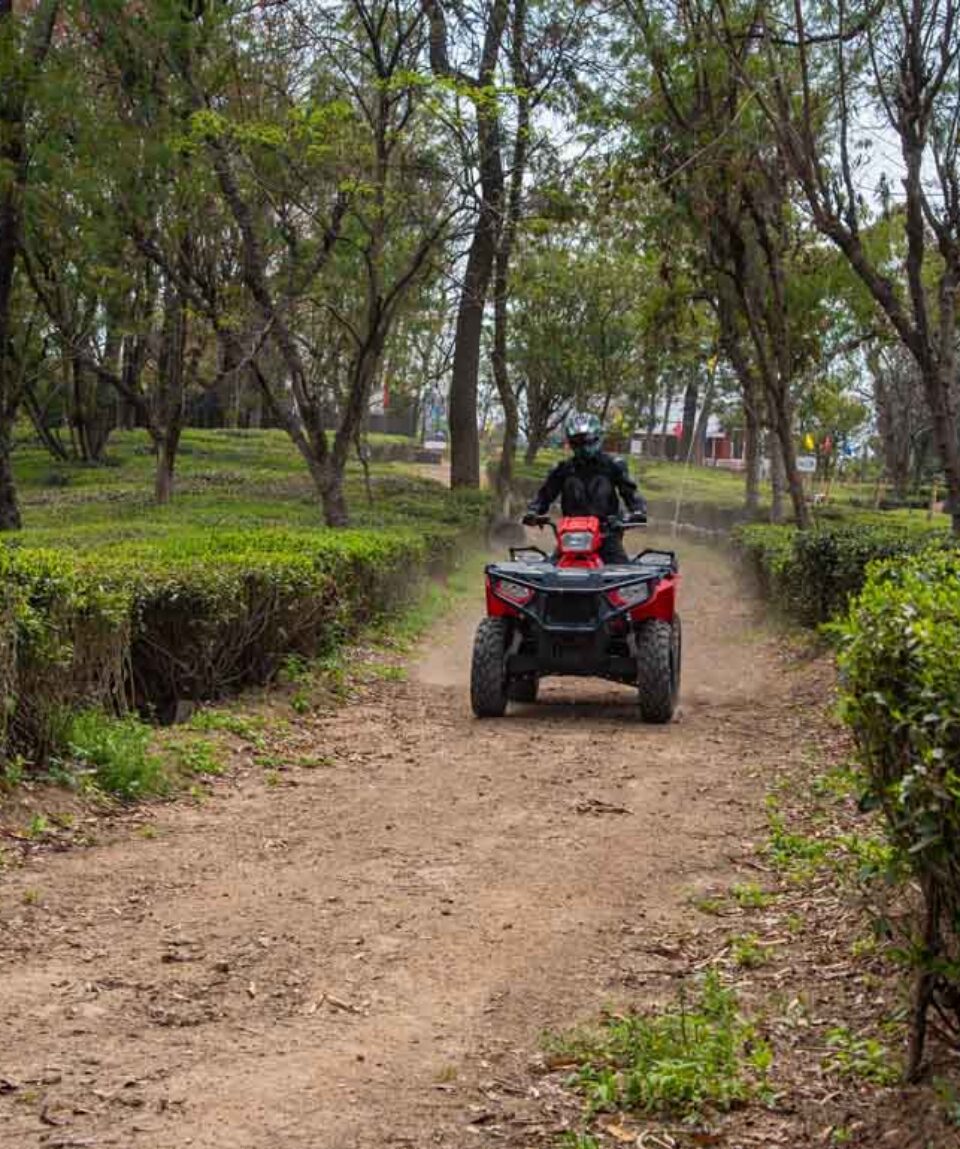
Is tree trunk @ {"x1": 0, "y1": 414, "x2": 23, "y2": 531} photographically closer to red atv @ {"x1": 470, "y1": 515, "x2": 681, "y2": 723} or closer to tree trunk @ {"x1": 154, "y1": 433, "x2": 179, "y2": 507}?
tree trunk @ {"x1": 154, "y1": 433, "x2": 179, "y2": 507}

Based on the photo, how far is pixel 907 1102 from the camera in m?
3.99

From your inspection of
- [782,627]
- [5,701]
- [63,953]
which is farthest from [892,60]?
[63,953]

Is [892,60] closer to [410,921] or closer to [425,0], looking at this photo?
[425,0]

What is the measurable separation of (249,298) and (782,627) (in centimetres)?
960

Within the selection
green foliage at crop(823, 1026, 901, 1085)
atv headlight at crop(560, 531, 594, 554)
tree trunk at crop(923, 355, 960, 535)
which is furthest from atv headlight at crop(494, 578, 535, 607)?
green foliage at crop(823, 1026, 901, 1085)

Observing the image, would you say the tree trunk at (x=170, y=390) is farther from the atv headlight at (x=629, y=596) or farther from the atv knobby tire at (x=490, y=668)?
the atv headlight at (x=629, y=596)

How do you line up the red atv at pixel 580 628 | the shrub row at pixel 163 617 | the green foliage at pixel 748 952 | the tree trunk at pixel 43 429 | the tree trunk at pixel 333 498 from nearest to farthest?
the green foliage at pixel 748 952 < the shrub row at pixel 163 617 < the red atv at pixel 580 628 < the tree trunk at pixel 333 498 < the tree trunk at pixel 43 429

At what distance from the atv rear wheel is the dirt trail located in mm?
1643

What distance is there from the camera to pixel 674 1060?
4.36 metres

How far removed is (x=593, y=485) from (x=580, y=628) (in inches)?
57.6

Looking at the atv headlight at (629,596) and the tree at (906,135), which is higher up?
the tree at (906,135)

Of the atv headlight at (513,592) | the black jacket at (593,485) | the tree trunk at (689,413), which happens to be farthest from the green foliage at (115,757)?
the tree trunk at (689,413)

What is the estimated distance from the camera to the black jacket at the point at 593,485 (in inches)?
455

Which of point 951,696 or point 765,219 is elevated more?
point 765,219
